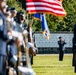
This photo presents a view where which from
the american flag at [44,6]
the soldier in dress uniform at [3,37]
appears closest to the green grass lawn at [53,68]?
the american flag at [44,6]

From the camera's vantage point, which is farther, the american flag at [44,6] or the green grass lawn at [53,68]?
the green grass lawn at [53,68]

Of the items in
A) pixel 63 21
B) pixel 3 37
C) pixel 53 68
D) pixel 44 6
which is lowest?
pixel 63 21

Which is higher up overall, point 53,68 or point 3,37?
point 3,37

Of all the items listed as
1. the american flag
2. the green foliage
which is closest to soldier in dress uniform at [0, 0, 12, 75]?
the american flag

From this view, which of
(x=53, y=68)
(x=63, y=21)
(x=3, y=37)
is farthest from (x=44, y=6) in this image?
(x=63, y=21)

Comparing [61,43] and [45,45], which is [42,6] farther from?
[45,45]

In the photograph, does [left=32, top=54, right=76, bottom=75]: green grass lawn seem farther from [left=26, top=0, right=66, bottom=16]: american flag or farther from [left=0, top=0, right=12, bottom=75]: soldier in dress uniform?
[left=0, top=0, right=12, bottom=75]: soldier in dress uniform

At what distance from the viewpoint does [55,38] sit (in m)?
49.8

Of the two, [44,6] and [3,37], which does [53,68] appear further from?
[3,37]

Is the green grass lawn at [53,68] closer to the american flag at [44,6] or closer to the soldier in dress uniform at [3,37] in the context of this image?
the american flag at [44,6]

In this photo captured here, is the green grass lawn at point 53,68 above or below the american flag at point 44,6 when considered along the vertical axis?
below

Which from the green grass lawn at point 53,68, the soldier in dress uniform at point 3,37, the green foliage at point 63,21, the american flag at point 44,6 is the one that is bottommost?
the green foliage at point 63,21

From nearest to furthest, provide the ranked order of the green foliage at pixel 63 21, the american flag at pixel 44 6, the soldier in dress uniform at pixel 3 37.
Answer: the soldier in dress uniform at pixel 3 37 < the american flag at pixel 44 6 < the green foliage at pixel 63 21

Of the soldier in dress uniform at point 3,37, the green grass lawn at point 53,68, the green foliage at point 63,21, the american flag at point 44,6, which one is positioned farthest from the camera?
the green foliage at point 63,21
